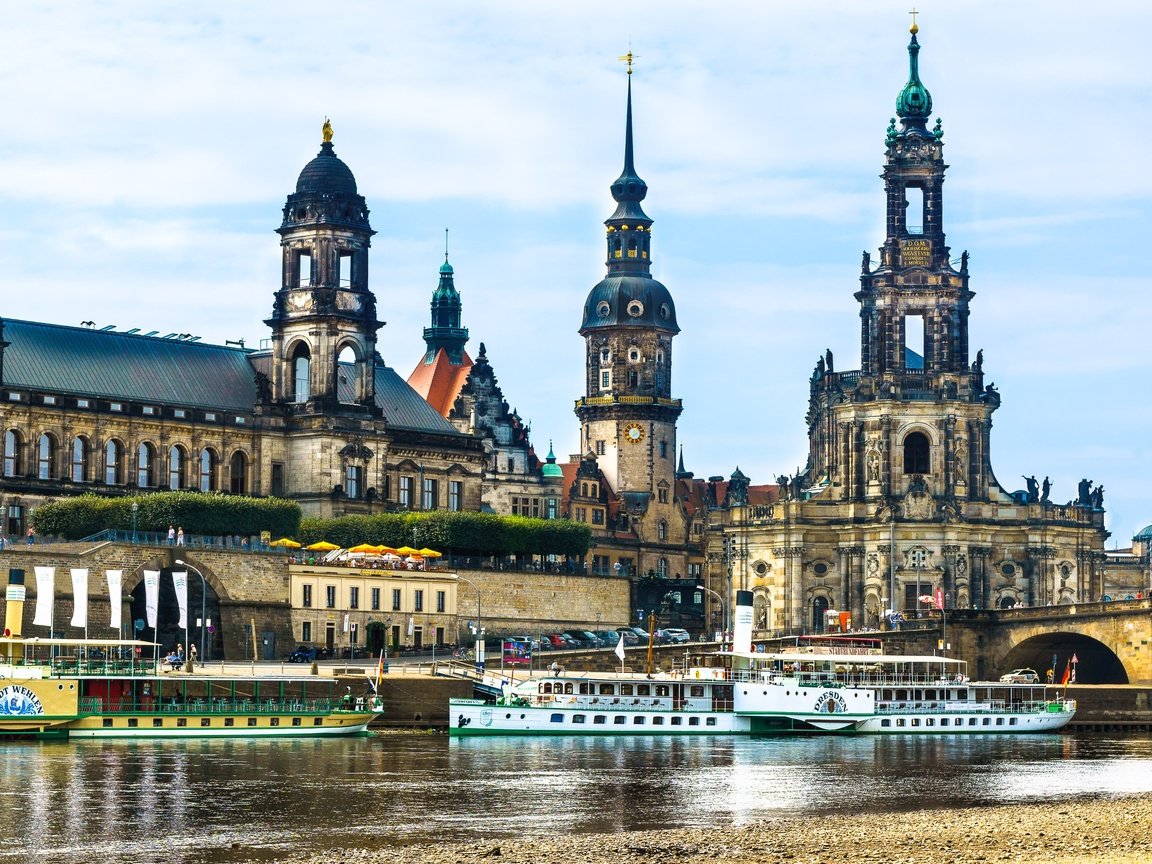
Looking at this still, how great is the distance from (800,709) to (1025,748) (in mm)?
10305

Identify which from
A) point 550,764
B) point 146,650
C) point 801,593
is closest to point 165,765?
point 550,764

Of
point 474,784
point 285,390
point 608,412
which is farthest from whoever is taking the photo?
point 608,412

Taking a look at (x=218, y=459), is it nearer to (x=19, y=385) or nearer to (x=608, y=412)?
(x=19, y=385)

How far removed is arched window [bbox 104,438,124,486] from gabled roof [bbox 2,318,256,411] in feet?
8.25

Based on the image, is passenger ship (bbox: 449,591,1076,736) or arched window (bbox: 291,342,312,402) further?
arched window (bbox: 291,342,312,402)

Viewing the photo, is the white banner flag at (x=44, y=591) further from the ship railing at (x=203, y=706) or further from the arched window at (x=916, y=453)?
the arched window at (x=916, y=453)

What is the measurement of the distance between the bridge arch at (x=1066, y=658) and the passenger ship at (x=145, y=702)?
1909 inches

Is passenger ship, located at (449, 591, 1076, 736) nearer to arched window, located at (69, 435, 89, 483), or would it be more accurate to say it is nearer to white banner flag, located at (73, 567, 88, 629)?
white banner flag, located at (73, 567, 88, 629)

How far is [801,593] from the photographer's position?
154375mm

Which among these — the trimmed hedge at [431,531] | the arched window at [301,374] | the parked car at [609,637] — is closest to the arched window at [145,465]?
the trimmed hedge at [431,531]

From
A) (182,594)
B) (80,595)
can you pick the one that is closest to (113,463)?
(182,594)

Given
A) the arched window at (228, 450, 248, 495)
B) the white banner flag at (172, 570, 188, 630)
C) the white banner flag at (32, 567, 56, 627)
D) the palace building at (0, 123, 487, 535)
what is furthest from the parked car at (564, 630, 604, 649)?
the white banner flag at (32, 567, 56, 627)

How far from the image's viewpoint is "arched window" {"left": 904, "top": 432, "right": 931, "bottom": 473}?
155375 millimetres

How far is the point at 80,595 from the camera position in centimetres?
10406
